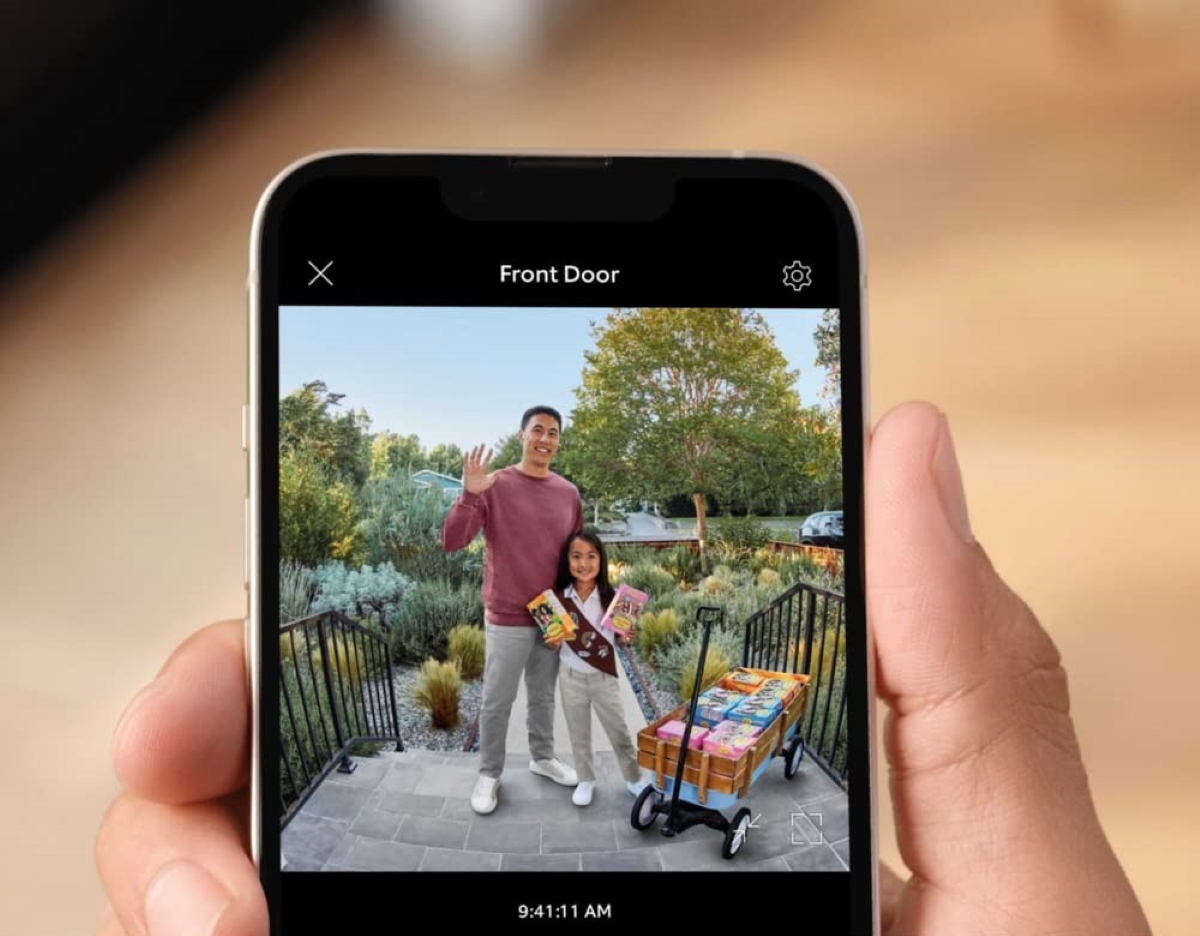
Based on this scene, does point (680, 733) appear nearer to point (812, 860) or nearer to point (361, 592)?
point (812, 860)

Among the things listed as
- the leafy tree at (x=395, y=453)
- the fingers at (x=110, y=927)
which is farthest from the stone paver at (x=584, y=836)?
the fingers at (x=110, y=927)

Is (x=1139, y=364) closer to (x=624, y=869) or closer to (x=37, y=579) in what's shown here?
(x=624, y=869)

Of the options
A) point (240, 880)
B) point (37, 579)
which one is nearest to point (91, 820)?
point (37, 579)

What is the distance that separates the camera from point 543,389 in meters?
0.73

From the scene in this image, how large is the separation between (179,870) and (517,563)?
0.38m

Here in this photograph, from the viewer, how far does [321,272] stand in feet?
2.39

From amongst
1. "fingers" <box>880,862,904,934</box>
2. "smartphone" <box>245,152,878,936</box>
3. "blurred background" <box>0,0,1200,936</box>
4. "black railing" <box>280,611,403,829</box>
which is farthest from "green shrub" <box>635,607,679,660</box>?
"blurred background" <box>0,0,1200,936</box>

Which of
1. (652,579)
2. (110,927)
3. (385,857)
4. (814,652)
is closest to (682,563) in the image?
(652,579)

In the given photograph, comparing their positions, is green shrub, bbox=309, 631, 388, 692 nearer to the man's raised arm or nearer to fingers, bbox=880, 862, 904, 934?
the man's raised arm

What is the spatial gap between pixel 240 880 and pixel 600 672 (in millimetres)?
333

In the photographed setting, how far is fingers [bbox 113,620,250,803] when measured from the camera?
0.73 m

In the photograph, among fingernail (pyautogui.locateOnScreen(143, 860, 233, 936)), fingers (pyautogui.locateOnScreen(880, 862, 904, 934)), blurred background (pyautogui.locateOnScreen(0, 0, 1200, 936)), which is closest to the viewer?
fingernail (pyautogui.locateOnScreen(143, 860, 233, 936))

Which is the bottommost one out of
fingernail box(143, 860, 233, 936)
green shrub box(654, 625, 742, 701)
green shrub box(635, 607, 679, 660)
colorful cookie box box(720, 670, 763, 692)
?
fingernail box(143, 860, 233, 936)

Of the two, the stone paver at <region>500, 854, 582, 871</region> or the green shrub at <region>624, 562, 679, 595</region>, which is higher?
the green shrub at <region>624, 562, 679, 595</region>
